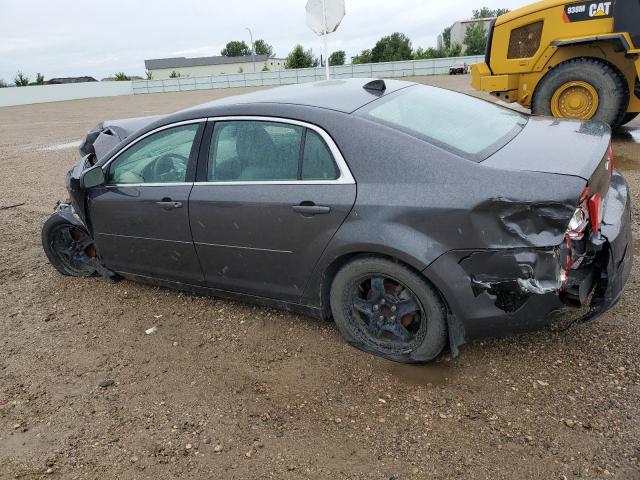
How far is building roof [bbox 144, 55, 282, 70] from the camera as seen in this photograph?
93.7m

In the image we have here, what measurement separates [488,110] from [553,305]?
1586 mm

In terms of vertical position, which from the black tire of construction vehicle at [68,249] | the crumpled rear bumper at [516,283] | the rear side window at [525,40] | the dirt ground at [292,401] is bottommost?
the dirt ground at [292,401]

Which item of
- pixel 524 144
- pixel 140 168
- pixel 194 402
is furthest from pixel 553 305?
pixel 140 168

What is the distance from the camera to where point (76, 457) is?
8.35ft

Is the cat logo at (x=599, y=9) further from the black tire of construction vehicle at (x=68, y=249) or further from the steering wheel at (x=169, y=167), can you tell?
the black tire of construction vehicle at (x=68, y=249)

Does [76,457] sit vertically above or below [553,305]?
below

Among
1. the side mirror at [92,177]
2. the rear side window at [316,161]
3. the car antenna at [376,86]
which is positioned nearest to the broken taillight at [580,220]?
Result: the rear side window at [316,161]

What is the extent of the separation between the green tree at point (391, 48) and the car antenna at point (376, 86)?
59.9m

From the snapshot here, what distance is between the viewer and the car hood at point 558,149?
2512 millimetres

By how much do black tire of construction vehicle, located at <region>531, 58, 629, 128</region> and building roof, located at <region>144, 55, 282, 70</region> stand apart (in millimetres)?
89480

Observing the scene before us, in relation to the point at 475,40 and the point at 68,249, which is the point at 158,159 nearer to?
the point at 68,249

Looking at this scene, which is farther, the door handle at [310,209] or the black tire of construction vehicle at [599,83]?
the black tire of construction vehicle at [599,83]

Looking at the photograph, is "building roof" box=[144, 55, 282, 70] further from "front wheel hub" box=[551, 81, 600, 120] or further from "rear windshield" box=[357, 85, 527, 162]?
"rear windshield" box=[357, 85, 527, 162]

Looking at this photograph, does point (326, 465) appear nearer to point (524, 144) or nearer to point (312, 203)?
point (312, 203)
